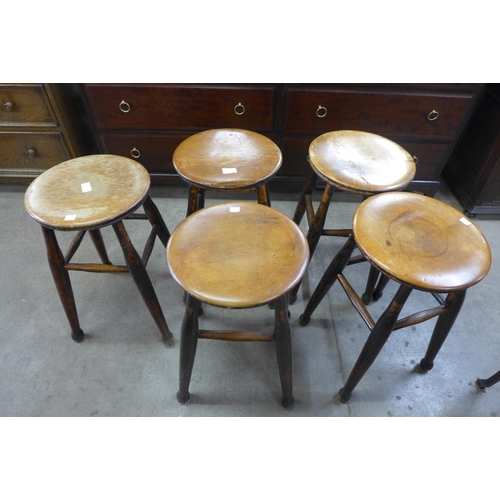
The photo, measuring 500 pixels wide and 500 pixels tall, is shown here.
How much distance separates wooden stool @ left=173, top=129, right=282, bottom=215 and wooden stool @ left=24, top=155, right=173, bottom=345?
0.18m

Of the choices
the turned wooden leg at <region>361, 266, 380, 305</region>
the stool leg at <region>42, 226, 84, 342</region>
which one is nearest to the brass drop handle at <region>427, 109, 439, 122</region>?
the turned wooden leg at <region>361, 266, 380, 305</region>

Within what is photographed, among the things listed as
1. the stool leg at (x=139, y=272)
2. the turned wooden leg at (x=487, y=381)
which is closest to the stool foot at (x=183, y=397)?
the stool leg at (x=139, y=272)

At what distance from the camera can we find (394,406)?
1.34 m

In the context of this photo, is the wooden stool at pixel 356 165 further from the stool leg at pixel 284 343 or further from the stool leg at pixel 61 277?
the stool leg at pixel 61 277

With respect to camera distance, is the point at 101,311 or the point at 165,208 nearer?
the point at 101,311

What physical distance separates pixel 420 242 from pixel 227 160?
74cm

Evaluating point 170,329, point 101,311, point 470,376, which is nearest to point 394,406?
point 470,376

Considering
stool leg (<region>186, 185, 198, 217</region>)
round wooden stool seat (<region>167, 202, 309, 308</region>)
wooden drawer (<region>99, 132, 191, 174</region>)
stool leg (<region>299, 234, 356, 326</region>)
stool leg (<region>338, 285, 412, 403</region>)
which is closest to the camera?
round wooden stool seat (<region>167, 202, 309, 308</region>)

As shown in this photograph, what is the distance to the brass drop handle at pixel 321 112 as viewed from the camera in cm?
176

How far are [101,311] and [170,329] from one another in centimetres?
37

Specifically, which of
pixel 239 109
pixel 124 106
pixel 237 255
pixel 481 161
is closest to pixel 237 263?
pixel 237 255

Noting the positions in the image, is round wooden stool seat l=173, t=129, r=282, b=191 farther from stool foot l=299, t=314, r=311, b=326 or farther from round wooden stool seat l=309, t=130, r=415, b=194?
stool foot l=299, t=314, r=311, b=326

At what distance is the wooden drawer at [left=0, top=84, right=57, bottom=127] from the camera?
69.6 inches
